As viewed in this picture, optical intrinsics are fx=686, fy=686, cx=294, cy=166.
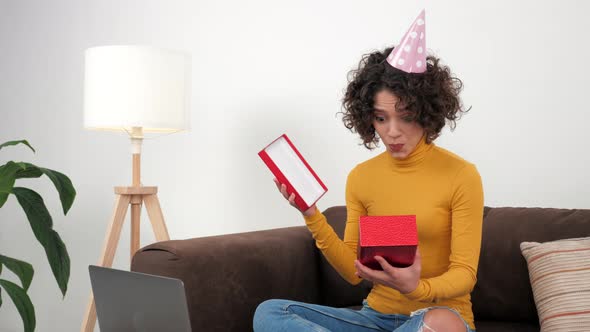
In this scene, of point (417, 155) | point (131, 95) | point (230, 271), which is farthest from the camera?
point (131, 95)

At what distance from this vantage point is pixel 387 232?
1.26 m

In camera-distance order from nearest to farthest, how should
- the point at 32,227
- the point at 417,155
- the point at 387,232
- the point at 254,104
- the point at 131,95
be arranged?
the point at 387,232, the point at 417,155, the point at 32,227, the point at 131,95, the point at 254,104

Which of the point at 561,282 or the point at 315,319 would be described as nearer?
the point at 315,319

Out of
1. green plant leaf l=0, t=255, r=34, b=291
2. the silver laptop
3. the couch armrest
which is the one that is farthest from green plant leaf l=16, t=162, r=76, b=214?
the silver laptop

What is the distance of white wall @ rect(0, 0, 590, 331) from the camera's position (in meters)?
2.21

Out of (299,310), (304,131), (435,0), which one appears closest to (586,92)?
(435,0)

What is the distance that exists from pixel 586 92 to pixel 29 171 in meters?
1.75

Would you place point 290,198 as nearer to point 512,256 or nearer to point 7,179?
point 512,256

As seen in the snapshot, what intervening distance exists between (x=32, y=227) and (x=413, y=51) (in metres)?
1.24

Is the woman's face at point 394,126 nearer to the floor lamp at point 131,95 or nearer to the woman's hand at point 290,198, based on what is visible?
the woman's hand at point 290,198

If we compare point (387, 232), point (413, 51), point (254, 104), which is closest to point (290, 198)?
point (387, 232)

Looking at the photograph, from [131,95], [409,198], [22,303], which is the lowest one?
[22,303]

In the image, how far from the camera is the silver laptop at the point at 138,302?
1295 mm

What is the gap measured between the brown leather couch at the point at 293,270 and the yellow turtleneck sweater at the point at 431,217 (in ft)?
0.93
